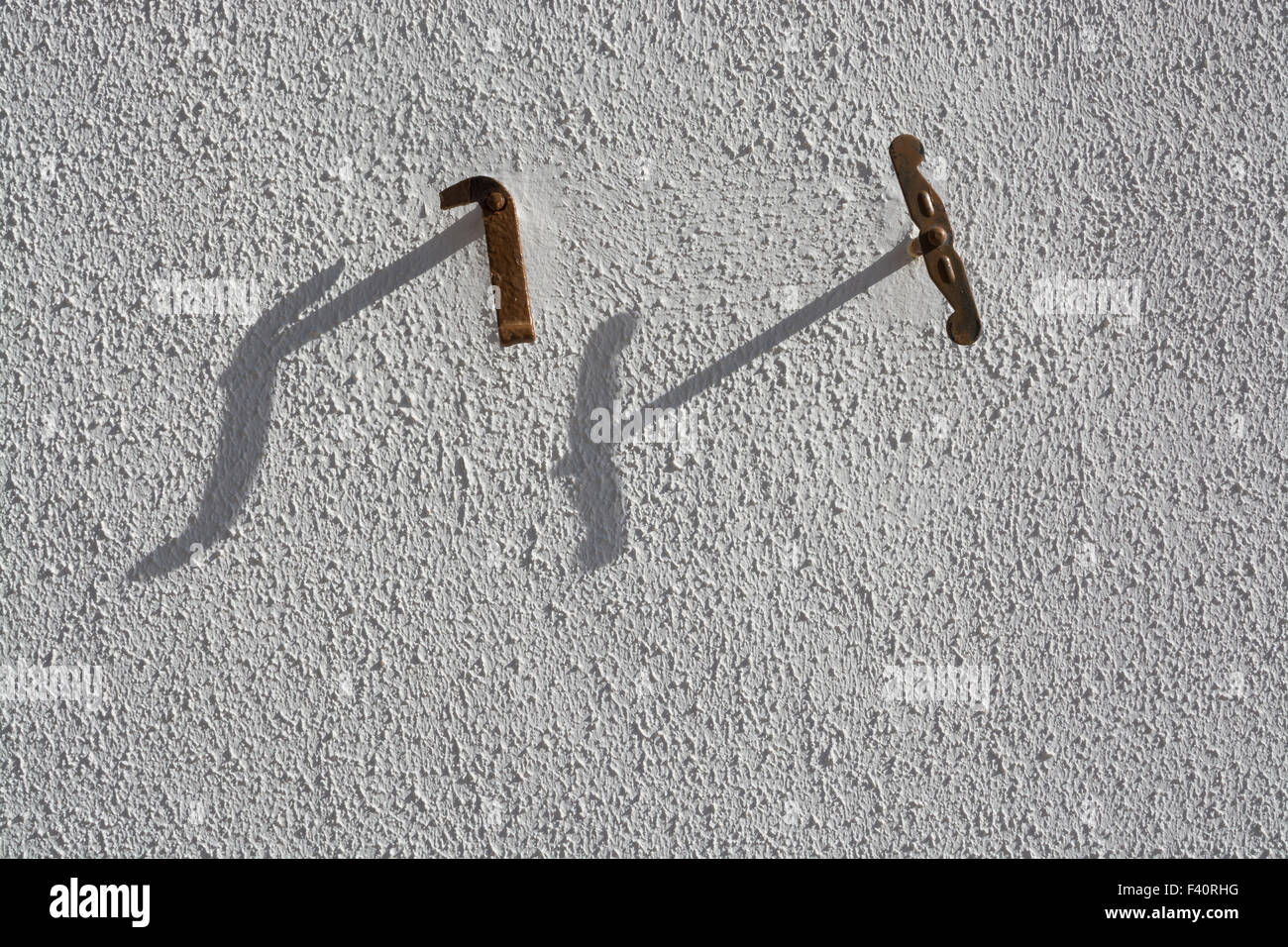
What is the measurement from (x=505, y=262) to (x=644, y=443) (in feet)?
0.63

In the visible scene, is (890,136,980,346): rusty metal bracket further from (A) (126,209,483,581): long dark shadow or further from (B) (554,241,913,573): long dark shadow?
(A) (126,209,483,581): long dark shadow

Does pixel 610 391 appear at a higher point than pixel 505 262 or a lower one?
lower

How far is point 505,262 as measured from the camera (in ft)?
2.27

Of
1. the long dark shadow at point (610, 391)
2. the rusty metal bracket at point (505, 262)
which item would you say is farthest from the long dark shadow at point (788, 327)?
the rusty metal bracket at point (505, 262)

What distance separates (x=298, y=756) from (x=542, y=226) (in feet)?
1.70

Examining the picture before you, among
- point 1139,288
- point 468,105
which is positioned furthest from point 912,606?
point 468,105

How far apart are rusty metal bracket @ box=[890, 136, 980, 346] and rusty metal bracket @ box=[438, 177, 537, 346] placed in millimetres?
304

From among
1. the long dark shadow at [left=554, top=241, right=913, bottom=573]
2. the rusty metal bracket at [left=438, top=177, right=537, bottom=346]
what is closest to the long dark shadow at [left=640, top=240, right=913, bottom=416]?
the long dark shadow at [left=554, top=241, right=913, bottom=573]

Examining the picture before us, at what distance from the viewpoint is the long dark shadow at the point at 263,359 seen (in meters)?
0.74

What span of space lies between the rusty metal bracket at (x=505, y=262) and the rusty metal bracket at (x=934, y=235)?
304 mm

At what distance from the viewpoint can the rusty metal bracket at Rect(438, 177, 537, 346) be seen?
676mm

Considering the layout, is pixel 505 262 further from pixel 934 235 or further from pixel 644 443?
pixel 934 235

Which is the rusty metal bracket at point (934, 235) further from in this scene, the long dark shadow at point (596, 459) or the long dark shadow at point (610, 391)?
the long dark shadow at point (596, 459)

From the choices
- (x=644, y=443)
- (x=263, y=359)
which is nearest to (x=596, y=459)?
(x=644, y=443)
